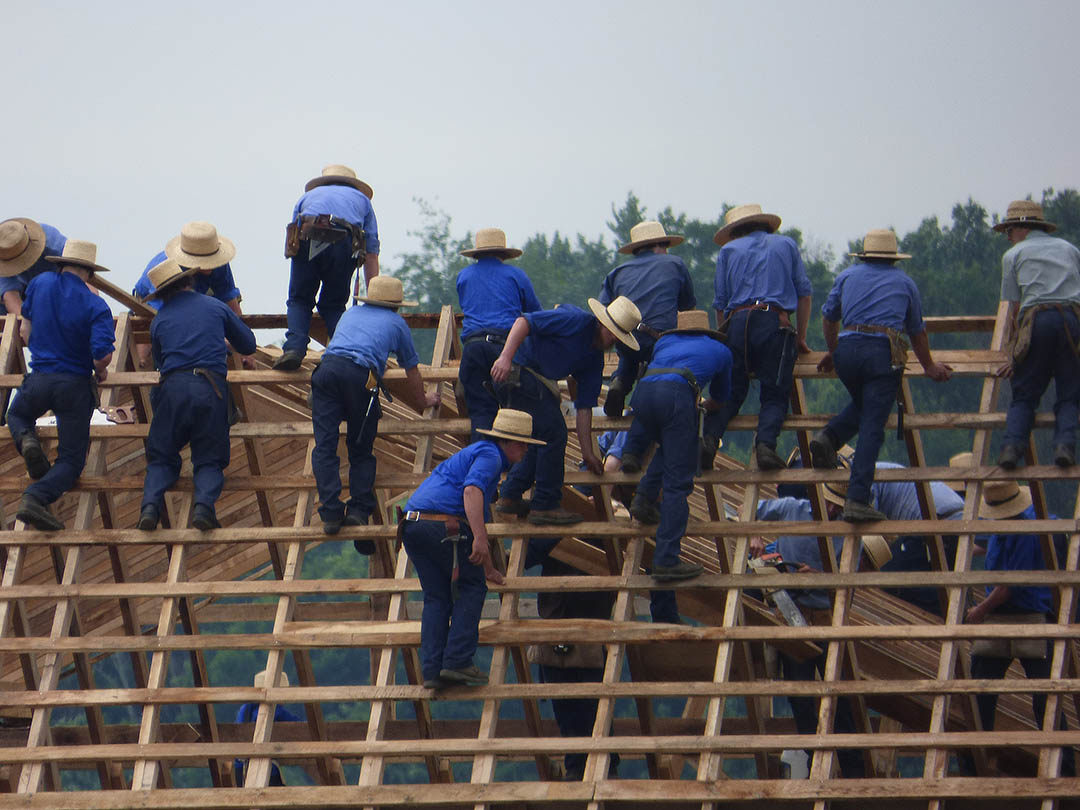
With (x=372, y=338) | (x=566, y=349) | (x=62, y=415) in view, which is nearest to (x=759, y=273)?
(x=566, y=349)

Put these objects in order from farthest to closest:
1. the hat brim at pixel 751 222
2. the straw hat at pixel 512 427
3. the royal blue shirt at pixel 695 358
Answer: the hat brim at pixel 751 222 → the royal blue shirt at pixel 695 358 → the straw hat at pixel 512 427

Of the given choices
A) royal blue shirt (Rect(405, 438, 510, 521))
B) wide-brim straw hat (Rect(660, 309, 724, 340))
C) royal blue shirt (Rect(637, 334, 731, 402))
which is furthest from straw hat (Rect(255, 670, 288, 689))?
wide-brim straw hat (Rect(660, 309, 724, 340))

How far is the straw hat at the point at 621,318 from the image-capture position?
8.62 meters

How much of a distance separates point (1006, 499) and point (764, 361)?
6.71 feet

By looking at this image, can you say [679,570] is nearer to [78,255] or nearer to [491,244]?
[491,244]

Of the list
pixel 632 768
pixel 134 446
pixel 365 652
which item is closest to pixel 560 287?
pixel 365 652

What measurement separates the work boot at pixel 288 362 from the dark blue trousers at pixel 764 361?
2787 mm

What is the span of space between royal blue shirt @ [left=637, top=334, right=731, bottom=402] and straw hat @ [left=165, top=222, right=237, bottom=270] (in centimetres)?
297

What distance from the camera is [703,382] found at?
873 cm

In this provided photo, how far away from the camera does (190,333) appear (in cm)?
900

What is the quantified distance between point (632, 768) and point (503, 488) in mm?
34471

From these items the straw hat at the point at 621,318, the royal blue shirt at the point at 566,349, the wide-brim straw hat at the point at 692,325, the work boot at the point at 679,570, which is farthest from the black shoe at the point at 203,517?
the wide-brim straw hat at the point at 692,325

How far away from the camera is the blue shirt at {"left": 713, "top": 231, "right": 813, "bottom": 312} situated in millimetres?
9266

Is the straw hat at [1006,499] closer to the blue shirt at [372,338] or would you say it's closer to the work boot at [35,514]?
the blue shirt at [372,338]
